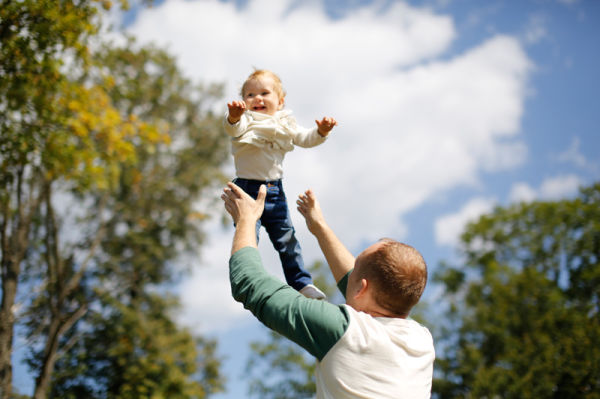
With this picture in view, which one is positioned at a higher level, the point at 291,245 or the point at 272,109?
the point at 272,109

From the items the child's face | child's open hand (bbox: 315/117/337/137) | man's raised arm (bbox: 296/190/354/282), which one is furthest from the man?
the child's face

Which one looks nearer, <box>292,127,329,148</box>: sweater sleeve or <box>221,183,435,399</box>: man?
<box>221,183,435,399</box>: man

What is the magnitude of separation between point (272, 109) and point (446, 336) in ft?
77.6

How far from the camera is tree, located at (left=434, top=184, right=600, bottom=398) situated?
72.5 ft

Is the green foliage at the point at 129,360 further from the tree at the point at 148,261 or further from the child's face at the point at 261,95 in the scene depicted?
the child's face at the point at 261,95

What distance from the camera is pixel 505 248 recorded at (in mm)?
27672

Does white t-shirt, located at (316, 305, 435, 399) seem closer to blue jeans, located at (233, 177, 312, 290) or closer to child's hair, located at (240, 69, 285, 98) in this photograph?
blue jeans, located at (233, 177, 312, 290)

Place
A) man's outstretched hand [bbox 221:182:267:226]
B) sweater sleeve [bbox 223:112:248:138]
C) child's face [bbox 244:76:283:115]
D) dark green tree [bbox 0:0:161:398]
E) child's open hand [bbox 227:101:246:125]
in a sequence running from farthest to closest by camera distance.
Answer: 1. dark green tree [bbox 0:0:161:398]
2. child's face [bbox 244:76:283:115]
3. sweater sleeve [bbox 223:112:248:138]
4. child's open hand [bbox 227:101:246:125]
5. man's outstretched hand [bbox 221:182:267:226]

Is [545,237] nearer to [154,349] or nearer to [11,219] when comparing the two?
[154,349]

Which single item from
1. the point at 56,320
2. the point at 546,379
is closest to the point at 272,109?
the point at 56,320

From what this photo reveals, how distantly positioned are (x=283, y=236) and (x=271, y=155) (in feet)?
1.94

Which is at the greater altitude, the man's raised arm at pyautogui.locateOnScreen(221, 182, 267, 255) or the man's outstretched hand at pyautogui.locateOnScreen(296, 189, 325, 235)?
the man's outstretched hand at pyautogui.locateOnScreen(296, 189, 325, 235)

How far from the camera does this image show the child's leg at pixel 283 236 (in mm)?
3664

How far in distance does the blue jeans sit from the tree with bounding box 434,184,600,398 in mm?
21562
